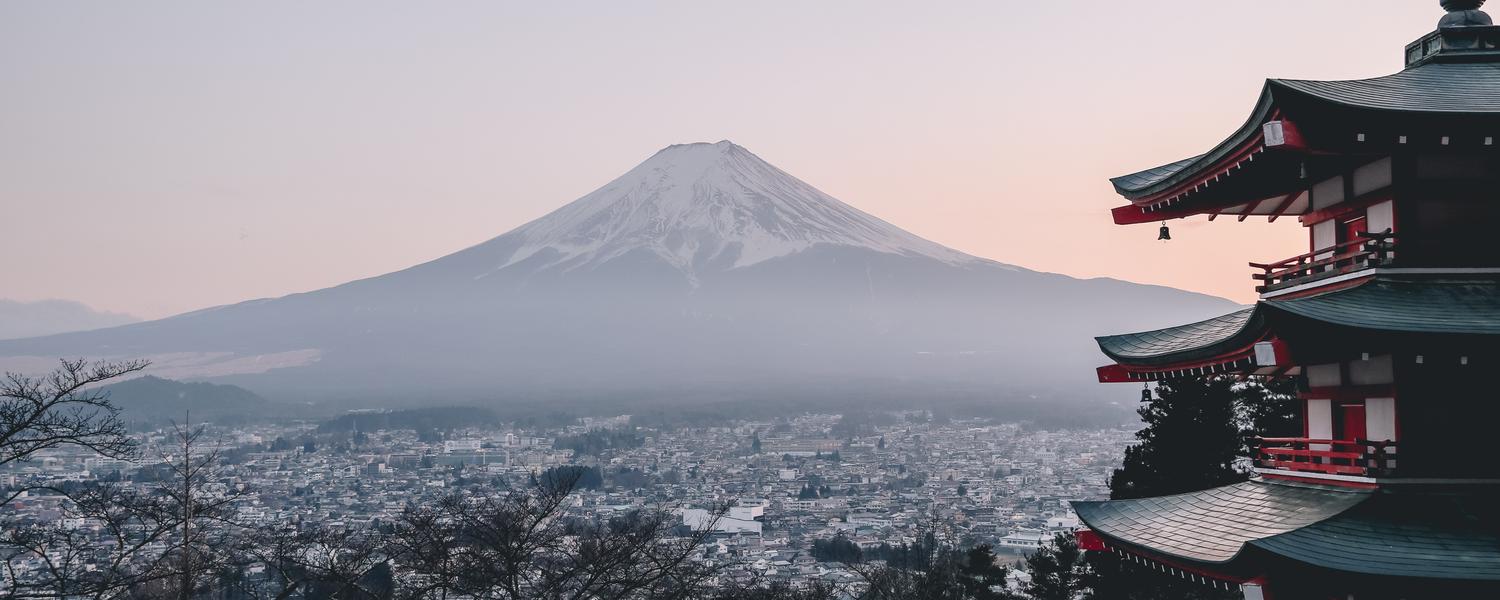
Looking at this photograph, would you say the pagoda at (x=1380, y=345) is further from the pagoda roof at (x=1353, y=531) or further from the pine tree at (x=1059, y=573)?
the pine tree at (x=1059, y=573)

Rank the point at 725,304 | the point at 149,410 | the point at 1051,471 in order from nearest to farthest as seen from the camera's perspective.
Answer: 1. the point at 1051,471
2. the point at 149,410
3. the point at 725,304

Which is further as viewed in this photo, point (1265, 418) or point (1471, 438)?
point (1265, 418)

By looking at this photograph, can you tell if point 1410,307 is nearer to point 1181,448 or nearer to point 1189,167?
point 1189,167

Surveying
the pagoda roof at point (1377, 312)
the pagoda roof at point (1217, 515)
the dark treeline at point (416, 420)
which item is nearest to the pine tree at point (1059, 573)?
the pagoda roof at point (1217, 515)

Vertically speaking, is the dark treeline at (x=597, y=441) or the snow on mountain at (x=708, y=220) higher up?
the snow on mountain at (x=708, y=220)

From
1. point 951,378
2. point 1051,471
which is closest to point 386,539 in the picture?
point 1051,471

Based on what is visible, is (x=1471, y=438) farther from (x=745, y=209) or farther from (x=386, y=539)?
(x=745, y=209)
